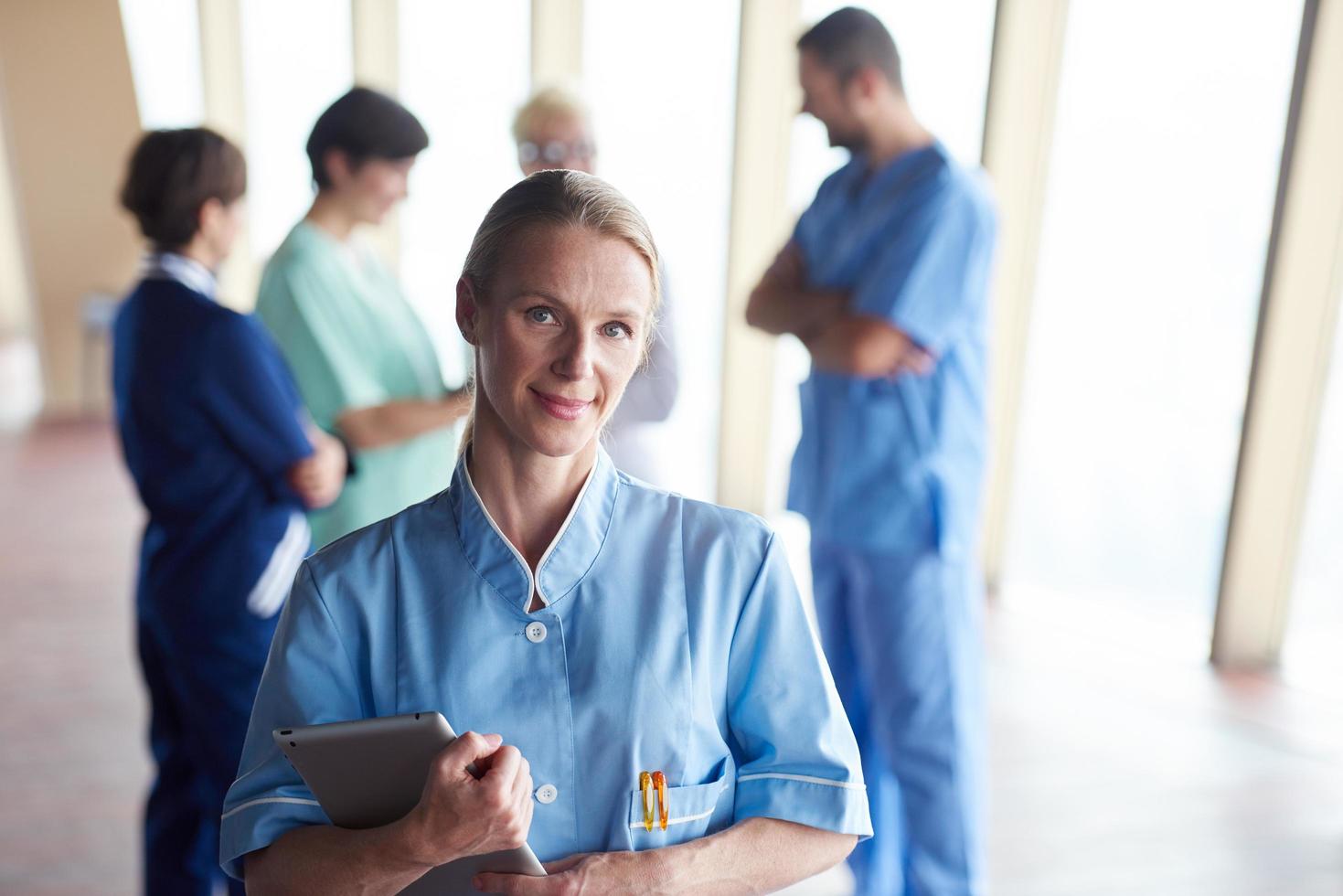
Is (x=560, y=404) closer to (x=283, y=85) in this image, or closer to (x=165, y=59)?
(x=283, y=85)

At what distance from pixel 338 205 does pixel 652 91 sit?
3.40m

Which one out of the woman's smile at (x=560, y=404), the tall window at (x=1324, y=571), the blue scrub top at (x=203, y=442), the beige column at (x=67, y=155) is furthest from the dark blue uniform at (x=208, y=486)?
the beige column at (x=67, y=155)

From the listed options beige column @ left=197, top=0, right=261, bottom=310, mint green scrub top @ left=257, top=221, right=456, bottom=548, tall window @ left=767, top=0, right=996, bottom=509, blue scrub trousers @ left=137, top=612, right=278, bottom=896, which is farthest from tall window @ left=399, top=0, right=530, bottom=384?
blue scrub trousers @ left=137, top=612, right=278, bottom=896

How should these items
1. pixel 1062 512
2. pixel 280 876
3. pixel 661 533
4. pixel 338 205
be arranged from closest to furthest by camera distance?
pixel 280 876 → pixel 661 533 → pixel 338 205 → pixel 1062 512

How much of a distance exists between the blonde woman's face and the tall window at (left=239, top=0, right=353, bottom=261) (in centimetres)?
595

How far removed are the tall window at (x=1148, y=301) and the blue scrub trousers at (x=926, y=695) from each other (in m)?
2.16

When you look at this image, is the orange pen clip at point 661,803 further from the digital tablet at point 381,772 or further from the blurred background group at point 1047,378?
the blurred background group at point 1047,378

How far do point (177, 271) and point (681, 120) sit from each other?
3718 millimetres

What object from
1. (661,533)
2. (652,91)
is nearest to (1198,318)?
(652,91)

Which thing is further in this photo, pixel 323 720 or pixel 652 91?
pixel 652 91

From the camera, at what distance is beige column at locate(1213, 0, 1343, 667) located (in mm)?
3629

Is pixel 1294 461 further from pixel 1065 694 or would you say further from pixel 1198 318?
pixel 1065 694

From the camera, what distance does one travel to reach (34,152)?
25.4ft

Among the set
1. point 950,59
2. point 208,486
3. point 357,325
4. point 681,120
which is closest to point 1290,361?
point 950,59
